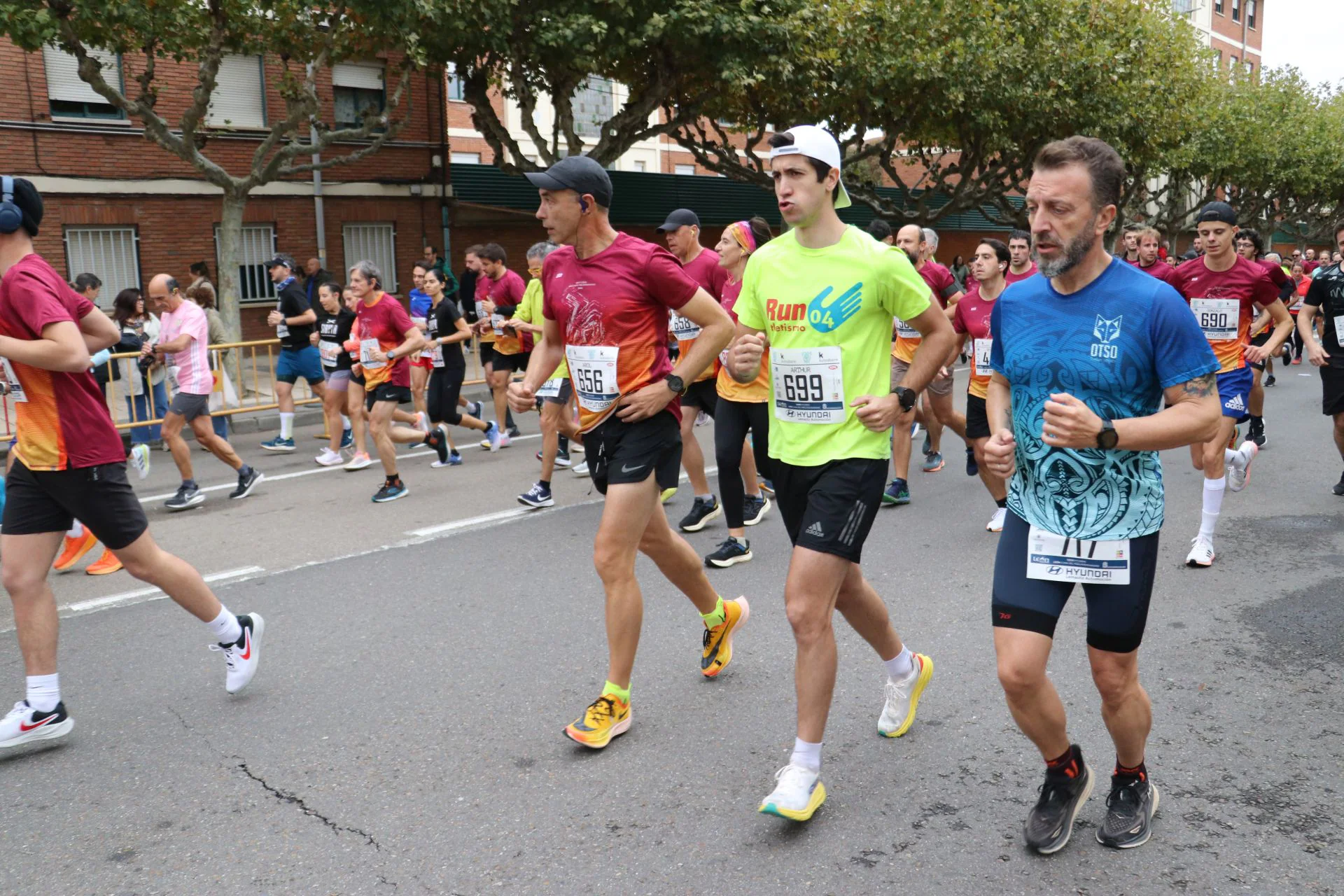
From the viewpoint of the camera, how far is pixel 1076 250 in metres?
2.82

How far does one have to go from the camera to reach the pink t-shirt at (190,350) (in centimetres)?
850

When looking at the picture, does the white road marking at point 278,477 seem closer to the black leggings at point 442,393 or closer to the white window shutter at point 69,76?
the black leggings at point 442,393

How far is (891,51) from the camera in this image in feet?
67.2

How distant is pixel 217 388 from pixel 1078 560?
10921 millimetres

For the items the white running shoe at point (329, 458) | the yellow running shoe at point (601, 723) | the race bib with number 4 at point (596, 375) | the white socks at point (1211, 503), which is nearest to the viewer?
the yellow running shoe at point (601, 723)

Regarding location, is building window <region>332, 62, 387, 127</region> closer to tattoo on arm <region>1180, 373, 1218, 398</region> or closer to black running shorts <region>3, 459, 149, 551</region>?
black running shorts <region>3, 459, 149, 551</region>

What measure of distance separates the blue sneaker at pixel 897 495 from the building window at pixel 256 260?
17.0 m

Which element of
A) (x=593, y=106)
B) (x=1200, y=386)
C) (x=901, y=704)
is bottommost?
(x=901, y=704)

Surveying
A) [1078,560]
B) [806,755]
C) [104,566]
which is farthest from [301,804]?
[104,566]

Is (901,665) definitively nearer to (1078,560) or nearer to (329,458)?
(1078,560)

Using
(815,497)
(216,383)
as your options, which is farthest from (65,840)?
(216,383)

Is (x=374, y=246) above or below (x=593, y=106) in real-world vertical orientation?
below

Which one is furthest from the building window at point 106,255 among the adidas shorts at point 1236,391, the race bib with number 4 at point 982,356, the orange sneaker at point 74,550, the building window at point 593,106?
the adidas shorts at point 1236,391

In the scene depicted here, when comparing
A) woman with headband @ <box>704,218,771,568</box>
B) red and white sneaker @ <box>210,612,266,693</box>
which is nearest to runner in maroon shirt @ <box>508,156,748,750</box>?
red and white sneaker @ <box>210,612,266,693</box>
